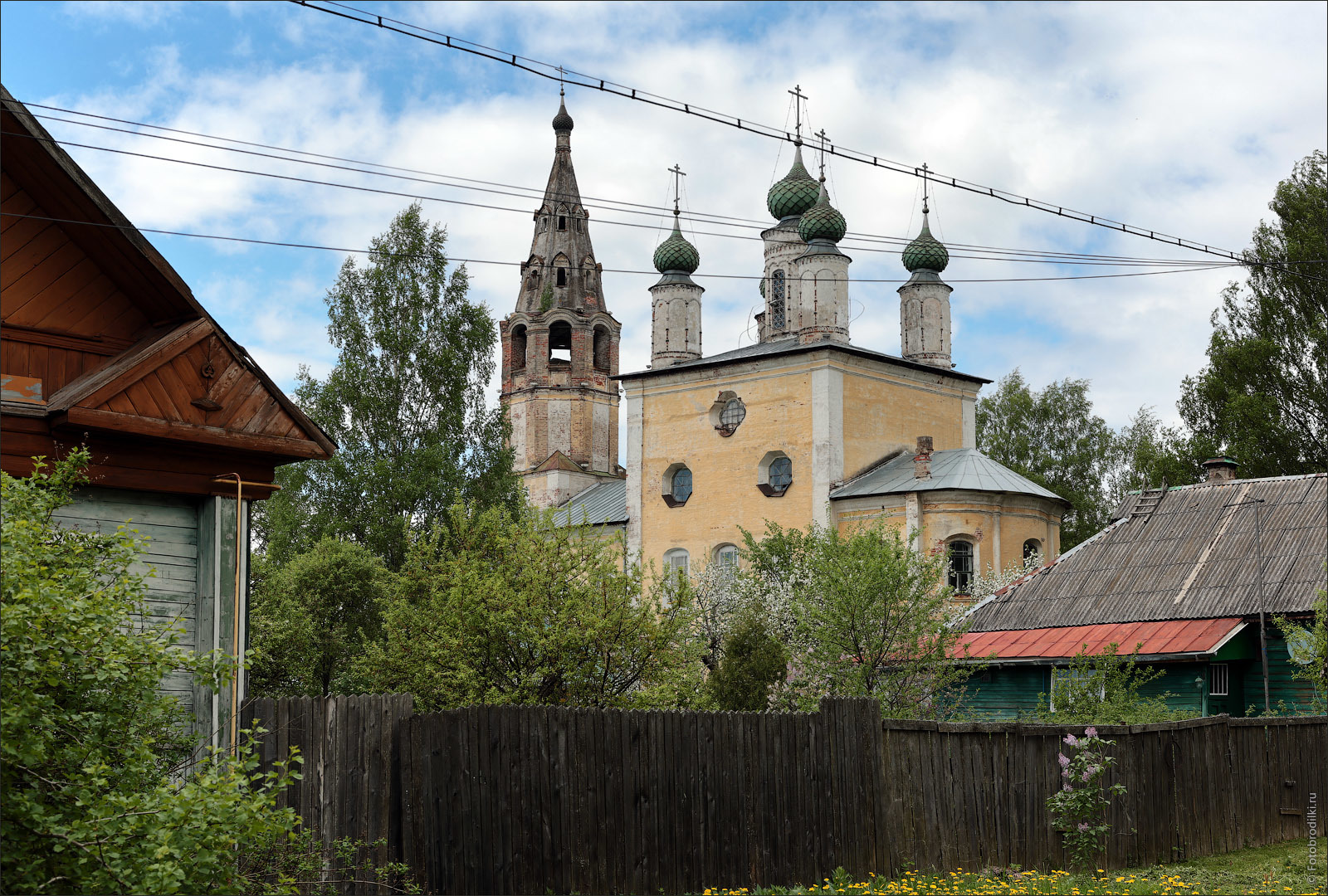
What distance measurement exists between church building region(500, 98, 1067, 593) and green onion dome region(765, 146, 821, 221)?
0.04 metres

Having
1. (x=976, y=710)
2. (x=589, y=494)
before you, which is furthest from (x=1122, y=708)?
(x=589, y=494)

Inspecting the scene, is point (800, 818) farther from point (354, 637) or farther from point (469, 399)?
point (469, 399)

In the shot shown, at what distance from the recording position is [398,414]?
112 ft

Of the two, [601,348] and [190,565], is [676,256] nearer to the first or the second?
[601,348]

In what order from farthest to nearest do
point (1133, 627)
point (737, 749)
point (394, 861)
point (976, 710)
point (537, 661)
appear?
Result: point (976, 710), point (1133, 627), point (537, 661), point (737, 749), point (394, 861)

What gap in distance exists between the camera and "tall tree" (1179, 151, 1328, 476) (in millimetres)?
36844

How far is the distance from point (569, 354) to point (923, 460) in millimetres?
19952

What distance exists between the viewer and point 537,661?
48.9 ft

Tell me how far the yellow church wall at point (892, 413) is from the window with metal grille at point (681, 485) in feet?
16.0

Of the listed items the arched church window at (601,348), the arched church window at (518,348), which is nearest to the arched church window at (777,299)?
the arched church window at (601,348)

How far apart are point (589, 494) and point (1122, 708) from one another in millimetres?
30494

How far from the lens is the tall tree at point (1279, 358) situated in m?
36.8

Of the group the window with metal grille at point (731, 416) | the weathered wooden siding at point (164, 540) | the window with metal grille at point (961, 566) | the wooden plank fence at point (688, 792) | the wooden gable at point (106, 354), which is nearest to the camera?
the wooden gable at point (106, 354)

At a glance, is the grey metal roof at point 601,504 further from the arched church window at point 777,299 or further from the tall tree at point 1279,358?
the tall tree at point 1279,358
